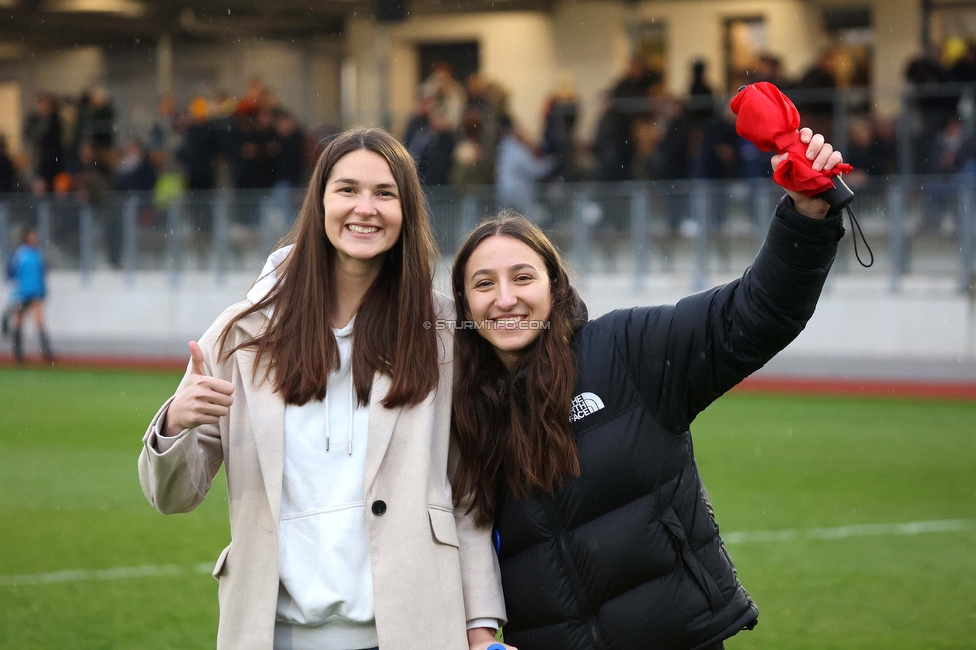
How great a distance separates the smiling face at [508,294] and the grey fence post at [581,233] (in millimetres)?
16373

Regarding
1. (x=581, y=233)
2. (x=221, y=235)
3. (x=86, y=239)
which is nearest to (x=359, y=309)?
(x=581, y=233)

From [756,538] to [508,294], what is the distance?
518 cm

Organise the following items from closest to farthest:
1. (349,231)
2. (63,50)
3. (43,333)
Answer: (349,231), (43,333), (63,50)

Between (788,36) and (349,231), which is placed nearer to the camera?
(349,231)

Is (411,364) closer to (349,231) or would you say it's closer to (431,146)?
(349,231)

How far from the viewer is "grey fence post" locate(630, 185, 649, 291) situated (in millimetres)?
19359

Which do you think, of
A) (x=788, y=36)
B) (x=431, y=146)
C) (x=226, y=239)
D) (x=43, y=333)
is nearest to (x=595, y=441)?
(x=431, y=146)

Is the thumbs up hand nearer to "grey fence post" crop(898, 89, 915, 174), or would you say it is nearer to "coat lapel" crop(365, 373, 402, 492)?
"coat lapel" crop(365, 373, 402, 492)

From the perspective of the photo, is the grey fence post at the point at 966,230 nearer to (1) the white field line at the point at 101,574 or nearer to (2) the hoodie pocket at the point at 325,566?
(1) the white field line at the point at 101,574

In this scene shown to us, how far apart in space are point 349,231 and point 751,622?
1.49 metres

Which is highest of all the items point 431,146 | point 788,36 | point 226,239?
point 788,36

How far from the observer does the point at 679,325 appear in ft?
10.00

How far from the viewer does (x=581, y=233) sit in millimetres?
19750

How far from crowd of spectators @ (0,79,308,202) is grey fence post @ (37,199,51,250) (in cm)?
78
